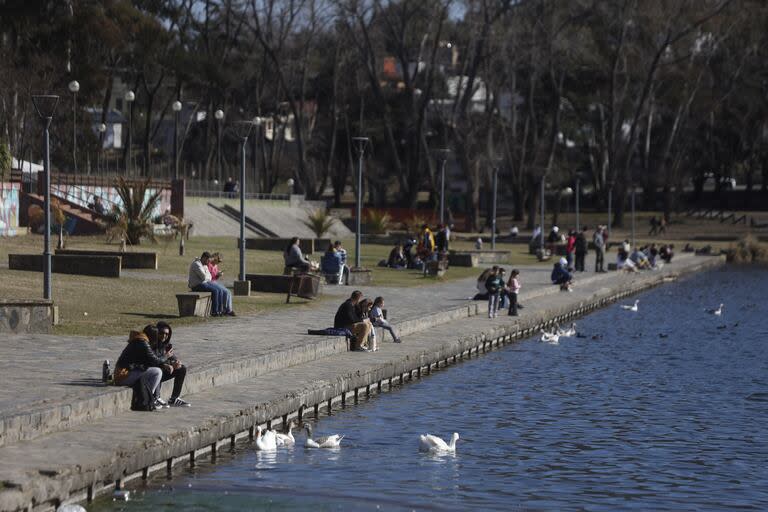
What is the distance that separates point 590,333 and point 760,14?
2212 inches

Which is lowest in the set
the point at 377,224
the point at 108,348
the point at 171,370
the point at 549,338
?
the point at 549,338

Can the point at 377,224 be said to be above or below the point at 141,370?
above

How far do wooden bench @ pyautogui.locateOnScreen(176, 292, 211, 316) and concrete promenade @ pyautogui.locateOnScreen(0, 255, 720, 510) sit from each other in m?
0.57

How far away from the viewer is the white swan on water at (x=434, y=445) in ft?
54.3

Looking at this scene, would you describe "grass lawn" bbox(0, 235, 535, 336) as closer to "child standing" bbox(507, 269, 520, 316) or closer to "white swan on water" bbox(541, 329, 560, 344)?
"child standing" bbox(507, 269, 520, 316)

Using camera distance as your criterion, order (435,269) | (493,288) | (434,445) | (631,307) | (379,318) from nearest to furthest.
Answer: (434,445) → (379,318) → (493,288) → (631,307) → (435,269)

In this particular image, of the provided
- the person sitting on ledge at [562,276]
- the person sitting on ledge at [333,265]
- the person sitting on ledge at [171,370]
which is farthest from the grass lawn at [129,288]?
the person sitting on ledge at [171,370]

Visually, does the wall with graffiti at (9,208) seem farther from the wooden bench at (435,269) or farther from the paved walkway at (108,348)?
the paved walkway at (108,348)

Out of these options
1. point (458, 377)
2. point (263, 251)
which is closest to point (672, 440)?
point (458, 377)

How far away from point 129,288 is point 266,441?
47.1 ft

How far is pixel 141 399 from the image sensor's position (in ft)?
52.2

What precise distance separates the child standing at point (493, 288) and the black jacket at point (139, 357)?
50.8 feet

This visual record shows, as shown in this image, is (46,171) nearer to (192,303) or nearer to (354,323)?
(192,303)

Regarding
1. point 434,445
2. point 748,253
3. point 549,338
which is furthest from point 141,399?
point 748,253
